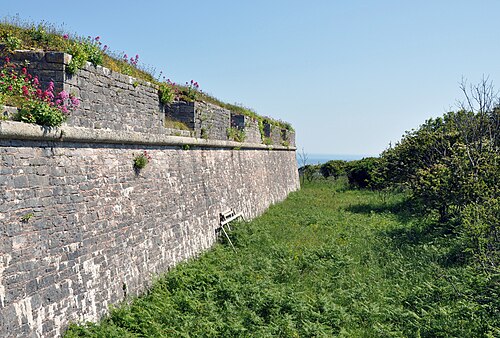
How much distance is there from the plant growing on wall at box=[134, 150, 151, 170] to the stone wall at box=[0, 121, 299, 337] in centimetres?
10

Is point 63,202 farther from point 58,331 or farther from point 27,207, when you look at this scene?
point 58,331

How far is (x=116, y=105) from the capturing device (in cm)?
732

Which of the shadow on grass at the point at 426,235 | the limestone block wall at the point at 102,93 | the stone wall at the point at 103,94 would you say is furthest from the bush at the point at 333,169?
the limestone block wall at the point at 102,93

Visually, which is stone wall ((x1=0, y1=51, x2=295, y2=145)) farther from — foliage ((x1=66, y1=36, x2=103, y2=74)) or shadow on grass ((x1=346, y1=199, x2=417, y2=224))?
shadow on grass ((x1=346, y1=199, x2=417, y2=224))

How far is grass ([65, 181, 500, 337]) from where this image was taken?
6246mm

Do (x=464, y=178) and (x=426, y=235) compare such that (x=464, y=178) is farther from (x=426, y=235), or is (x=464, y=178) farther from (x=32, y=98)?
(x=32, y=98)

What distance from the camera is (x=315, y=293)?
8117mm

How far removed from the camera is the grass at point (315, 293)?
625cm

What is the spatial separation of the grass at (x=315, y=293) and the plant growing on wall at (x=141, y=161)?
81.7 inches

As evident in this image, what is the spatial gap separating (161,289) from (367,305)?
353 centimetres

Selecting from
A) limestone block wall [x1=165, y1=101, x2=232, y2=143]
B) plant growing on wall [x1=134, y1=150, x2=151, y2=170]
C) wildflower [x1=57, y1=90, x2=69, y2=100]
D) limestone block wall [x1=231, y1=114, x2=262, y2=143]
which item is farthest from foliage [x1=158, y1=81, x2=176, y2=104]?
limestone block wall [x1=231, y1=114, x2=262, y2=143]

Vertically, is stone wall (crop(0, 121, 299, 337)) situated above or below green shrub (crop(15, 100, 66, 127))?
below

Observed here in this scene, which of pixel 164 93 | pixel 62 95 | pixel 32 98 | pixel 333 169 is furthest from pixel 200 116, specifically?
pixel 333 169

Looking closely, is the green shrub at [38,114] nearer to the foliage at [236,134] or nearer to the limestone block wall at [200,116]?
the limestone block wall at [200,116]
